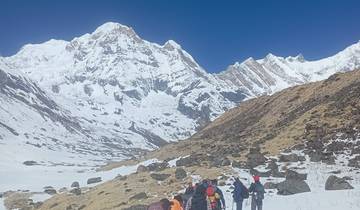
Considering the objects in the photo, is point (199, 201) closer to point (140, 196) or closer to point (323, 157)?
point (140, 196)

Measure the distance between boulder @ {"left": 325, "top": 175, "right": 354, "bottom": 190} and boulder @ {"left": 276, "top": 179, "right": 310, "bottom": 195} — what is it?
1365mm

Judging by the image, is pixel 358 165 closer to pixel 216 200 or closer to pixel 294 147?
pixel 294 147

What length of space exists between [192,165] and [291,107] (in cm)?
2155

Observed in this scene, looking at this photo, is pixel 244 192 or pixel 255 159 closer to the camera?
pixel 244 192

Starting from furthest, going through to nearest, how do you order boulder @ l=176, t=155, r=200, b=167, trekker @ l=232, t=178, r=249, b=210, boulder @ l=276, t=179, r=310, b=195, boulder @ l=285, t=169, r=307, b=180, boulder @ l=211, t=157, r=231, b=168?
boulder @ l=176, t=155, r=200, b=167 < boulder @ l=211, t=157, r=231, b=168 < boulder @ l=285, t=169, r=307, b=180 < boulder @ l=276, t=179, r=310, b=195 < trekker @ l=232, t=178, r=249, b=210

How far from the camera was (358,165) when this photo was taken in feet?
153

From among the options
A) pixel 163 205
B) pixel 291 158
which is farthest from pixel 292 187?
pixel 163 205

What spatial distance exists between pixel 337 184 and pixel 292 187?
2.98 metres

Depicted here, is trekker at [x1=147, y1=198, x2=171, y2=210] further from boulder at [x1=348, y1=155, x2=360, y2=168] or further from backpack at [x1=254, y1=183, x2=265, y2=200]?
boulder at [x1=348, y1=155, x2=360, y2=168]

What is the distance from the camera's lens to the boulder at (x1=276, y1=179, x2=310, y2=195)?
39.9 metres

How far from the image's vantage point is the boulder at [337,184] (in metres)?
38.5

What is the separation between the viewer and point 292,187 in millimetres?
40375

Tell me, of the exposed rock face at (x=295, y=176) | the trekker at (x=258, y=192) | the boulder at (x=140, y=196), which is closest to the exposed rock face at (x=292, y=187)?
the exposed rock face at (x=295, y=176)

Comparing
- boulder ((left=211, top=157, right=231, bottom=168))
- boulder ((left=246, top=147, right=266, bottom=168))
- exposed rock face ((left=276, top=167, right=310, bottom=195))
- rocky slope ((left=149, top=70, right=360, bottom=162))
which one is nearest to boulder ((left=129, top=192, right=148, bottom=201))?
boulder ((left=211, top=157, right=231, bottom=168))
